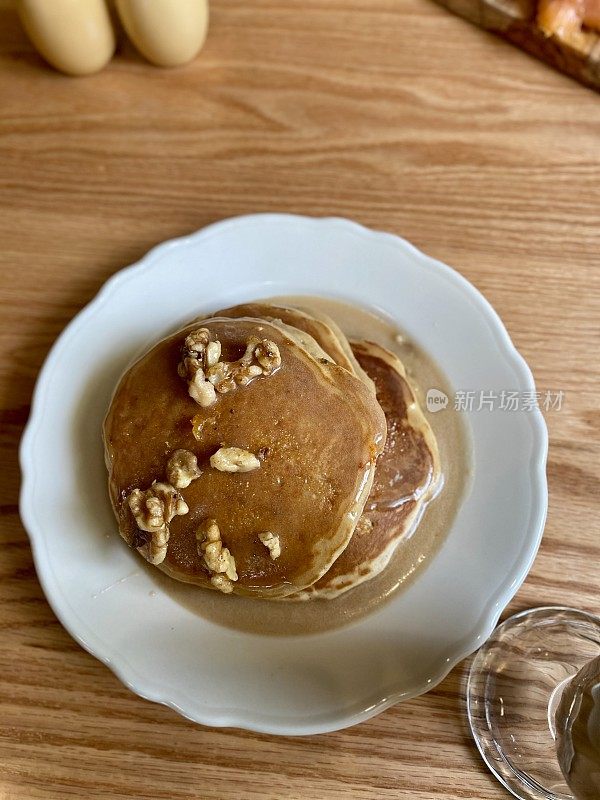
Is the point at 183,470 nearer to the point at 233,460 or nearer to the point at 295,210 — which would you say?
the point at 233,460

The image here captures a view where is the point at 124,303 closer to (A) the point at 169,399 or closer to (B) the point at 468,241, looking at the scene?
(A) the point at 169,399

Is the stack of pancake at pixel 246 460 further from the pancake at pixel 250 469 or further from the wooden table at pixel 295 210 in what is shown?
the wooden table at pixel 295 210

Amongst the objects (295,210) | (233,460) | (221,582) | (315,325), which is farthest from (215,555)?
(295,210)

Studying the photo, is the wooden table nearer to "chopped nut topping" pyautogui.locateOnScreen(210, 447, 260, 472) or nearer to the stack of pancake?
the stack of pancake

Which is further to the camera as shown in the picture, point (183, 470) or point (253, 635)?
point (253, 635)

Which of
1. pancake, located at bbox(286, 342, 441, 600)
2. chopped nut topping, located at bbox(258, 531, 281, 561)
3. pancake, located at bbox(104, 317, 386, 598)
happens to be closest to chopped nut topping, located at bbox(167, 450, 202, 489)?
pancake, located at bbox(104, 317, 386, 598)

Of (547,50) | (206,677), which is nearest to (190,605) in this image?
(206,677)

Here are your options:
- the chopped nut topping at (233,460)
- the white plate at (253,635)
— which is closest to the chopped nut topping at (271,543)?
the chopped nut topping at (233,460)
